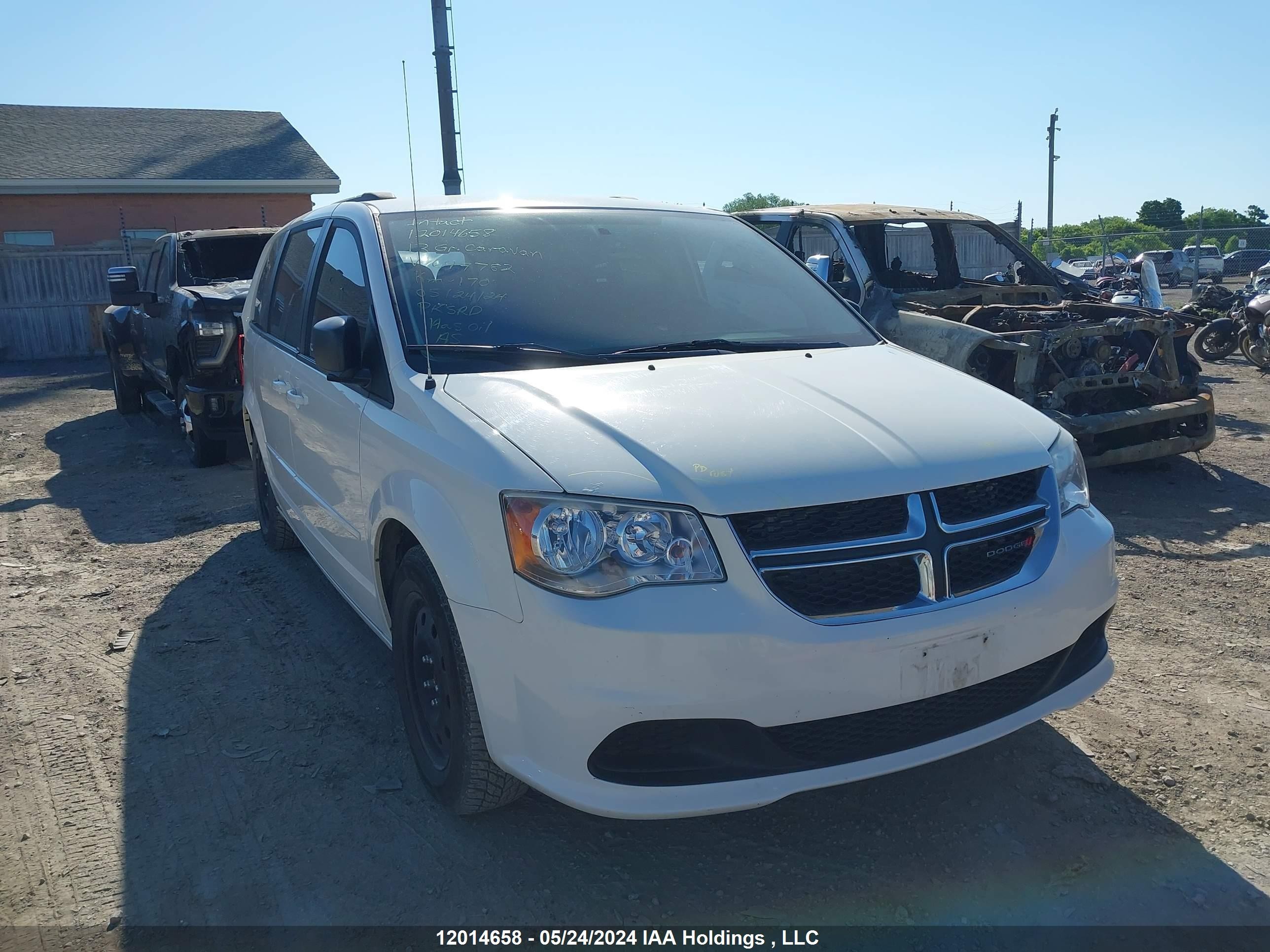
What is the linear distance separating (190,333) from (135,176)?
637 inches

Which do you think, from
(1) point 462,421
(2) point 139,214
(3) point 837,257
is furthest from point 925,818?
(2) point 139,214

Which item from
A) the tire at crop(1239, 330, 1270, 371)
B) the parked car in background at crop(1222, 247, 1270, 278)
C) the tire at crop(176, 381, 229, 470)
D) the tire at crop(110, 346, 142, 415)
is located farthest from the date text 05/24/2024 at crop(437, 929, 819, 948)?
the parked car in background at crop(1222, 247, 1270, 278)

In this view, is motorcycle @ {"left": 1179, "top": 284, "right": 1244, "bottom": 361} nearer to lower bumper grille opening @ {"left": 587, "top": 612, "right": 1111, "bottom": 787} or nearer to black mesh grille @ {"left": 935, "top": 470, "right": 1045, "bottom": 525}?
black mesh grille @ {"left": 935, "top": 470, "right": 1045, "bottom": 525}

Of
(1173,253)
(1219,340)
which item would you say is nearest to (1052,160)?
(1173,253)

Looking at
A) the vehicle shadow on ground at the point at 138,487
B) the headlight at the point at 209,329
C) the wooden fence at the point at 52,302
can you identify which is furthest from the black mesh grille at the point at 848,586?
the wooden fence at the point at 52,302

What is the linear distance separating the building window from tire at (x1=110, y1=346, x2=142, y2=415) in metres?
12.3

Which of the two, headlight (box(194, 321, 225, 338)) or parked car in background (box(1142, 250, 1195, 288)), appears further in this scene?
parked car in background (box(1142, 250, 1195, 288))

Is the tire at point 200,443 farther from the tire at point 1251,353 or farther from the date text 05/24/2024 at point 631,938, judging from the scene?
the tire at point 1251,353

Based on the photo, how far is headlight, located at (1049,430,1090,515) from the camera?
3.04 metres

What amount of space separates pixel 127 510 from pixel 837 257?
5.58 meters

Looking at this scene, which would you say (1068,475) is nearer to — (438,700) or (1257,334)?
(438,700)

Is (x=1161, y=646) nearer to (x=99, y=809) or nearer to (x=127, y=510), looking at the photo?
(x=99, y=809)

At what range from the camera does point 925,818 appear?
3.08 m

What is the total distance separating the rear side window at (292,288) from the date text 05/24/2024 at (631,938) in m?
2.69
